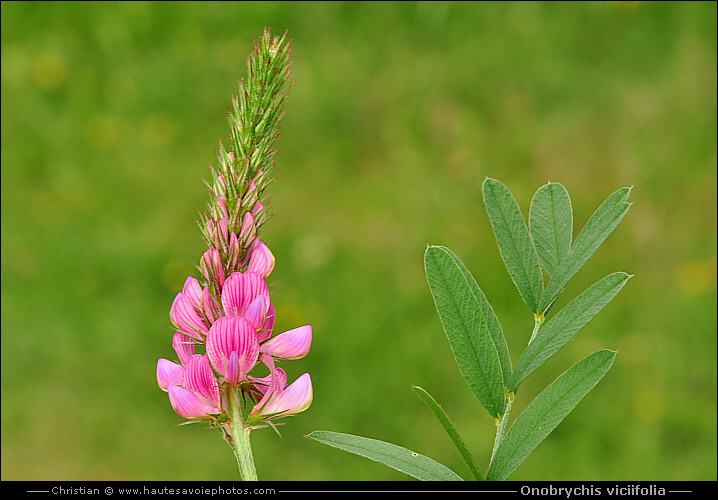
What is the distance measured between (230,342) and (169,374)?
7 cm

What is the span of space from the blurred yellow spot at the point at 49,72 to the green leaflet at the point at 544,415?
12.1 feet

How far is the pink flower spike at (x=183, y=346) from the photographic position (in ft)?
1.77

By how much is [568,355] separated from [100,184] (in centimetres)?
210

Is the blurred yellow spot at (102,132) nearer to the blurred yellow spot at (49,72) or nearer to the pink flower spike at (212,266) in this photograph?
the blurred yellow spot at (49,72)

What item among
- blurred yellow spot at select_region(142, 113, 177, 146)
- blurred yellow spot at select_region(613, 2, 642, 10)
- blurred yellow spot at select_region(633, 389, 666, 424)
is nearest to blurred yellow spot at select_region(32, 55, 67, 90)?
blurred yellow spot at select_region(142, 113, 177, 146)

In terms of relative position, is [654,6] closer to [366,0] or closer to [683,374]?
[366,0]

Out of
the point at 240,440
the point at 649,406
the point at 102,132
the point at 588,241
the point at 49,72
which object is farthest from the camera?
the point at 49,72

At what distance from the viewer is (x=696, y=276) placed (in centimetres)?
339

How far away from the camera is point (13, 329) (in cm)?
329

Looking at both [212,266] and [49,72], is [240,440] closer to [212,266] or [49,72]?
[212,266]

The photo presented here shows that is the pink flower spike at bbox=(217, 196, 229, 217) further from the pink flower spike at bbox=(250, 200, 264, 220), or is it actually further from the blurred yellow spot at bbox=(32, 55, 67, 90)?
the blurred yellow spot at bbox=(32, 55, 67, 90)

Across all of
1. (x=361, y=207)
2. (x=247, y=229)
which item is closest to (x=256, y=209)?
(x=247, y=229)

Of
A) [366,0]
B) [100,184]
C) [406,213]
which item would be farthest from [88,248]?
[366,0]

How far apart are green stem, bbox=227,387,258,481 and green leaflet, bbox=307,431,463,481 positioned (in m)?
0.06
